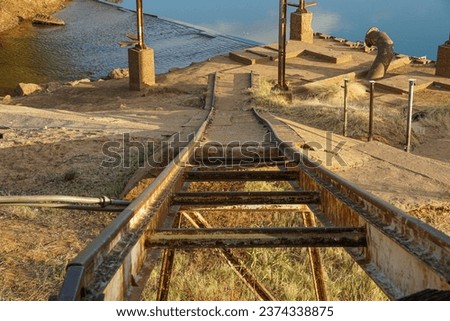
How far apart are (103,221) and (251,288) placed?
1.83 m

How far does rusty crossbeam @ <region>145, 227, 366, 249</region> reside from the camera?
3.41 metres

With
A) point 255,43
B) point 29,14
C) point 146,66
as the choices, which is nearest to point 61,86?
point 146,66

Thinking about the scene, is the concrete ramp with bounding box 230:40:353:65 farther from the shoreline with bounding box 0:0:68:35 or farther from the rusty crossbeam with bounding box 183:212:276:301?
the shoreline with bounding box 0:0:68:35

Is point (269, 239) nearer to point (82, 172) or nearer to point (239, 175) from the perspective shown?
point (239, 175)

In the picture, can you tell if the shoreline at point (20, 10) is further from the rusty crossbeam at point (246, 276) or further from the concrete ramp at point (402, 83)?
the rusty crossbeam at point (246, 276)

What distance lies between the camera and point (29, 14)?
42312 mm

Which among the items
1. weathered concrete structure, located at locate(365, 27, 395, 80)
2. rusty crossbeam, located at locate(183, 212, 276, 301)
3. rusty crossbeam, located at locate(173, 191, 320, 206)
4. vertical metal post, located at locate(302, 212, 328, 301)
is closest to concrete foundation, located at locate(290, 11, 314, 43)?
weathered concrete structure, located at locate(365, 27, 395, 80)

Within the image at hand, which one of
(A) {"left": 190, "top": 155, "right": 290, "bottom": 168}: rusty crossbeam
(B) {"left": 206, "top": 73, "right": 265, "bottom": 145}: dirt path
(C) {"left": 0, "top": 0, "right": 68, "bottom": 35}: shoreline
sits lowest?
(A) {"left": 190, "top": 155, "right": 290, "bottom": 168}: rusty crossbeam

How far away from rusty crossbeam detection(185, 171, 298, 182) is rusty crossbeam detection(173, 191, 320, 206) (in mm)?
757

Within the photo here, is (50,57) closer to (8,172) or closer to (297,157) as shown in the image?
(8,172)

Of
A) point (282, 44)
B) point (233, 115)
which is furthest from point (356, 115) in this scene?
point (282, 44)

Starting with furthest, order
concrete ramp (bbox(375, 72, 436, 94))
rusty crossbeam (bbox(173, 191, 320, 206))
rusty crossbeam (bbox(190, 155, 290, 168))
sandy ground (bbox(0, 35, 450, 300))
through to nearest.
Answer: concrete ramp (bbox(375, 72, 436, 94)) → rusty crossbeam (bbox(190, 155, 290, 168)) → sandy ground (bbox(0, 35, 450, 300)) → rusty crossbeam (bbox(173, 191, 320, 206))

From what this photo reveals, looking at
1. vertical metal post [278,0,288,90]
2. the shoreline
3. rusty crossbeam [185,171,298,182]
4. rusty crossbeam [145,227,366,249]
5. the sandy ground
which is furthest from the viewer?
the shoreline

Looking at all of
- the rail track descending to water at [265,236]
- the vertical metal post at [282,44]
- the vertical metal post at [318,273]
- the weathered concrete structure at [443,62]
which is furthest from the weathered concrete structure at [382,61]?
the vertical metal post at [318,273]
